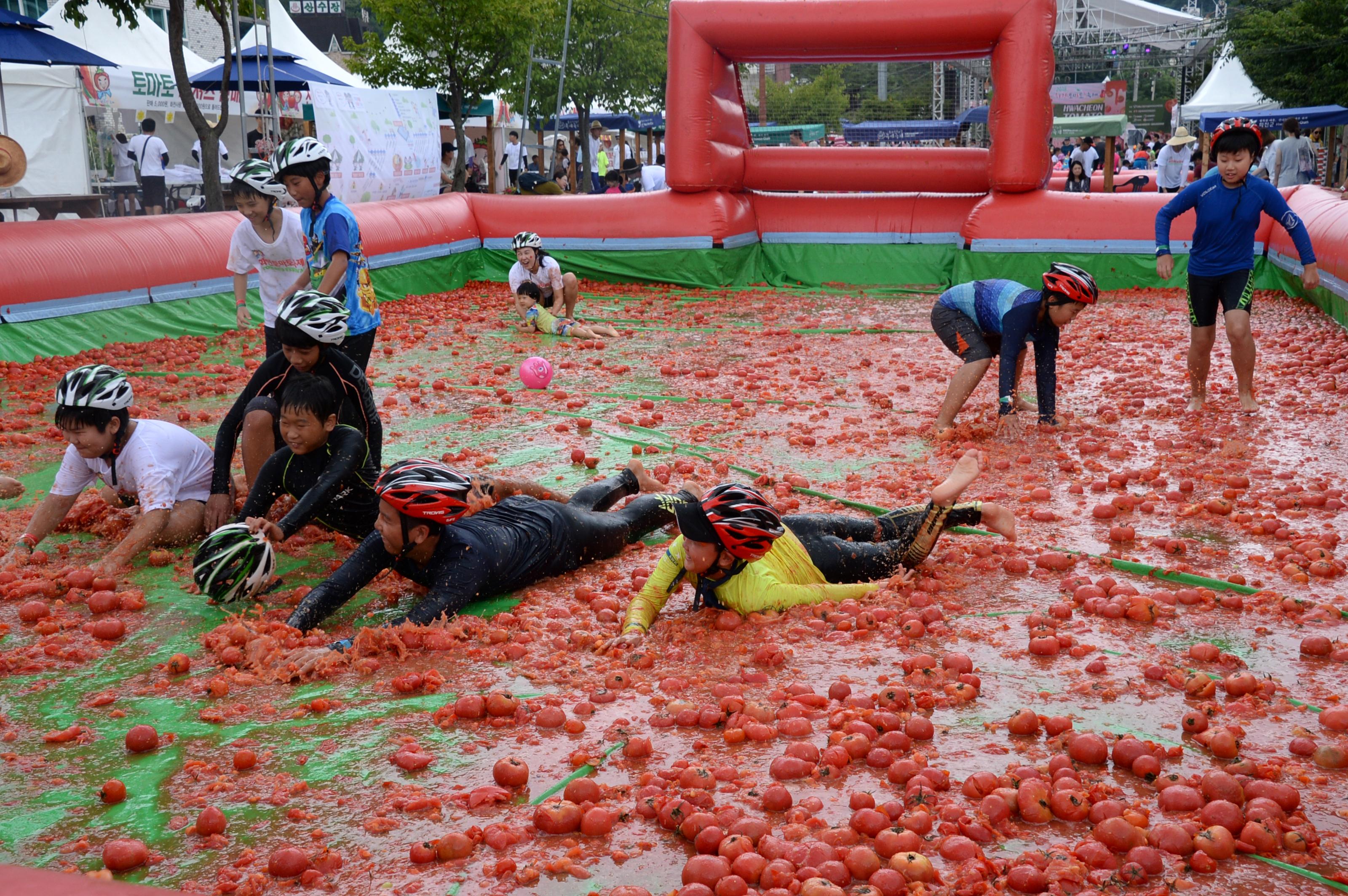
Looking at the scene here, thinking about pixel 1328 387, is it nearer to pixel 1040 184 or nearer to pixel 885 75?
pixel 1040 184

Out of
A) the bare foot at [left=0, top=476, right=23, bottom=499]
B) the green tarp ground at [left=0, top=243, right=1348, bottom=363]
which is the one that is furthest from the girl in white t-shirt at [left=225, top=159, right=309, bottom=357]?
the green tarp ground at [left=0, top=243, right=1348, bottom=363]

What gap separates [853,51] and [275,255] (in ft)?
35.7

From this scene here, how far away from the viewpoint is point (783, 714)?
374 centimetres

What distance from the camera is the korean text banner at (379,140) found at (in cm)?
1593

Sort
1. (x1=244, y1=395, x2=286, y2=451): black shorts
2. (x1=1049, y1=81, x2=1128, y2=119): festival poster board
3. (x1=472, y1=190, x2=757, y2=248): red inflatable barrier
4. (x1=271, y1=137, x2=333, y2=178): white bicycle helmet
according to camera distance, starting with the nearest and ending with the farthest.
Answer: (x1=244, y1=395, x2=286, y2=451): black shorts, (x1=271, y1=137, x2=333, y2=178): white bicycle helmet, (x1=472, y1=190, x2=757, y2=248): red inflatable barrier, (x1=1049, y1=81, x2=1128, y2=119): festival poster board

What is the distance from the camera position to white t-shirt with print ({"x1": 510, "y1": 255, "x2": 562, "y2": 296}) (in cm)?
1303

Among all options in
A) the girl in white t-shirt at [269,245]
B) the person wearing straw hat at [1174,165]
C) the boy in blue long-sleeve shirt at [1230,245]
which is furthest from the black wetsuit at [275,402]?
the person wearing straw hat at [1174,165]

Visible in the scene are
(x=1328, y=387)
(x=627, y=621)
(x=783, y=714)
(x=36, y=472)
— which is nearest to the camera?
(x=783, y=714)

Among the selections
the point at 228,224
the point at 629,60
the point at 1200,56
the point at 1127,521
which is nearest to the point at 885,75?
the point at 1200,56

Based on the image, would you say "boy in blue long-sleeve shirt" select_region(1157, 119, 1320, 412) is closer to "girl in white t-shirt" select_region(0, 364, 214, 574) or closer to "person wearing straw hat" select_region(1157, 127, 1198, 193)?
"girl in white t-shirt" select_region(0, 364, 214, 574)

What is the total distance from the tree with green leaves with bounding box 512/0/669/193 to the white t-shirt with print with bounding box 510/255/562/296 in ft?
56.8

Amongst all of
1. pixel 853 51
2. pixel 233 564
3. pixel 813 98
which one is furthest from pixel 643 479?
pixel 813 98

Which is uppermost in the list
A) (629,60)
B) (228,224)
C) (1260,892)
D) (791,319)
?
(629,60)

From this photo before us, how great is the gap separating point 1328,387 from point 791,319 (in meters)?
6.20
